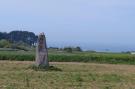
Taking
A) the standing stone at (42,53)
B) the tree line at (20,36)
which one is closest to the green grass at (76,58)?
the standing stone at (42,53)

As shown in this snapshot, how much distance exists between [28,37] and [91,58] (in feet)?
140

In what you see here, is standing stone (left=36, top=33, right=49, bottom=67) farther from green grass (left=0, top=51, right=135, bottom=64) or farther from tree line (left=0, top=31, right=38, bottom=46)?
tree line (left=0, top=31, right=38, bottom=46)

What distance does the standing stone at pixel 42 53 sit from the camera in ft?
88.0

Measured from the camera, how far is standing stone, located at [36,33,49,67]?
88.0 ft

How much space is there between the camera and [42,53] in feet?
88.7

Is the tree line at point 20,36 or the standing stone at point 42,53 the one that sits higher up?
the tree line at point 20,36

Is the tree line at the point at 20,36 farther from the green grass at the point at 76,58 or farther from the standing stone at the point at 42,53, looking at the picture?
the standing stone at the point at 42,53

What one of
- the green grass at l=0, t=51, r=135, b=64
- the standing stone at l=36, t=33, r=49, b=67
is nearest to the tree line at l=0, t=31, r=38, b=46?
the green grass at l=0, t=51, r=135, b=64

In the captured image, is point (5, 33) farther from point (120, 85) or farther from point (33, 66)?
point (120, 85)

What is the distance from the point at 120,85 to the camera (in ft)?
59.2

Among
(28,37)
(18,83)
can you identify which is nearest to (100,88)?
(18,83)

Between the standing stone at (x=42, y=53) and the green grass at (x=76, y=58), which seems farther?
the green grass at (x=76, y=58)

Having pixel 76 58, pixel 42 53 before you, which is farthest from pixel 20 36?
pixel 42 53

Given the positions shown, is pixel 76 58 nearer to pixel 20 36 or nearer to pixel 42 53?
pixel 42 53
